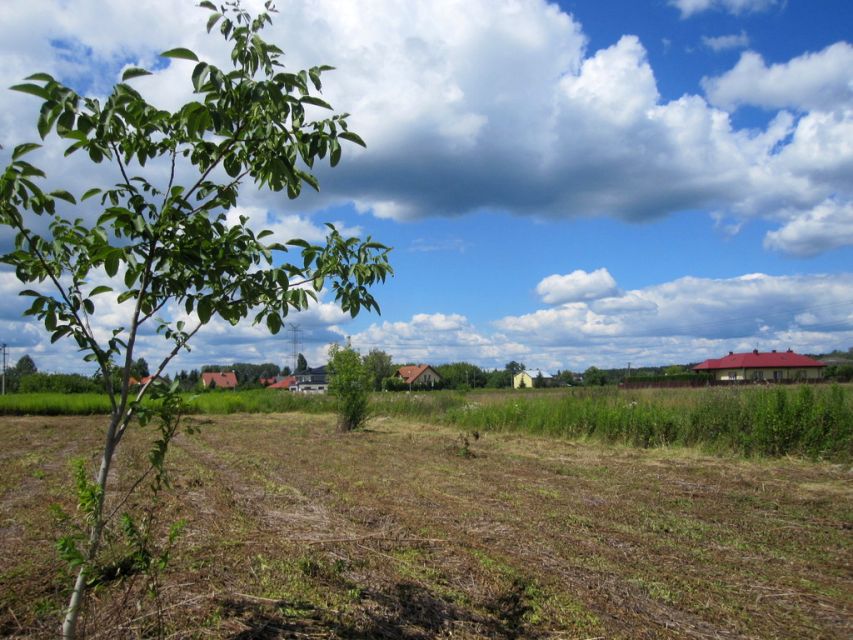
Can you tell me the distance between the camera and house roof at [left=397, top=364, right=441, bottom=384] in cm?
8222

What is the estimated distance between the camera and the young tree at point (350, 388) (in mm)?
18828

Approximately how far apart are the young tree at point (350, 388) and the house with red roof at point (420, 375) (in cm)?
5904

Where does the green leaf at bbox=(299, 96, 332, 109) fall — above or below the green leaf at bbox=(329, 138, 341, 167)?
above

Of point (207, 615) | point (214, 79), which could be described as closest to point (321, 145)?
point (214, 79)

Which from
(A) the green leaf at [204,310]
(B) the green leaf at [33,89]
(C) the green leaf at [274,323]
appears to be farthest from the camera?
(C) the green leaf at [274,323]

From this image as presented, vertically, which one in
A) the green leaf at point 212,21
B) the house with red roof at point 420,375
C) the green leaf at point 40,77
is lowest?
the house with red roof at point 420,375

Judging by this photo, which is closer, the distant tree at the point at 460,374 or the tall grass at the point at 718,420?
the tall grass at the point at 718,420

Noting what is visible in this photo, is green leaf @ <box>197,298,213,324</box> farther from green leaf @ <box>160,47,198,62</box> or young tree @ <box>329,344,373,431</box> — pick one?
young tree @ <box>329,344,373,431</box>

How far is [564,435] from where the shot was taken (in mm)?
15297

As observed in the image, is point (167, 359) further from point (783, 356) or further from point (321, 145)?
point (783, 356)

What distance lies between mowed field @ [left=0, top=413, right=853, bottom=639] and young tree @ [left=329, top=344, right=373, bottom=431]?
340 inches

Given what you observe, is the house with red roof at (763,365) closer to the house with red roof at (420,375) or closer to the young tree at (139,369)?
the house with red roof at (420,375)

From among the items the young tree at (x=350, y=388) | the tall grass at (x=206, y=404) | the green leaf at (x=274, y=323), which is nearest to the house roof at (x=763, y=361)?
the tall grass at (x=206, y=404)

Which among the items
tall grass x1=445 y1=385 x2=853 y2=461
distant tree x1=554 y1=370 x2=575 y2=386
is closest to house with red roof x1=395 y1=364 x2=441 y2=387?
distant tree x1=554 y1=370 x2=575 y2=386
